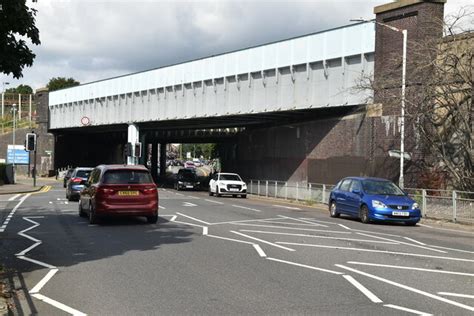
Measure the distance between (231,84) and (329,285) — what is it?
98.7 feet

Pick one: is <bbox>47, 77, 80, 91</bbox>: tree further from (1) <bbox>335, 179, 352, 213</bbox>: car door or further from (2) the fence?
(1) <bbox>335, 179, 352, 213</bbox>: car door

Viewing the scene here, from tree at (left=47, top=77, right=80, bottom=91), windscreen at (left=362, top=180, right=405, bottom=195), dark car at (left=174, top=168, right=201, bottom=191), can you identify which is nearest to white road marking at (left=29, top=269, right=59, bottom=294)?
windscreen at (left=362, top=180, right=405, bottom=195)

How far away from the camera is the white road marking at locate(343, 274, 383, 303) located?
24.0 ft

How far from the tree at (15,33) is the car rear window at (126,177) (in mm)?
7166

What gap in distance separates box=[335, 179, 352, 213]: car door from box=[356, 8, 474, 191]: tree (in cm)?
535

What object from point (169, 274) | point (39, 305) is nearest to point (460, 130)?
point (169, 274)

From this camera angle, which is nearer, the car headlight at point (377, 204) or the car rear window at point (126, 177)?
the car rear window at point (126, 177)

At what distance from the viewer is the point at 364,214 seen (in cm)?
1894

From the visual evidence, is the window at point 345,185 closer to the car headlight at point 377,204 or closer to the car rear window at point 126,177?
the car headlight at point 377,204

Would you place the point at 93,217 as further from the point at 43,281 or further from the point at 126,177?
the point at 43,281

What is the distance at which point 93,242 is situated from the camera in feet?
41.9

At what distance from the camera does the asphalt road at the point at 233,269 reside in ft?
23.0

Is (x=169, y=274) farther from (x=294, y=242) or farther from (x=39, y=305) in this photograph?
(x=294, y=242)

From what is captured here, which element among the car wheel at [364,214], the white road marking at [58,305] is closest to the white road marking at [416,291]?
the white road marking at [58,305]
